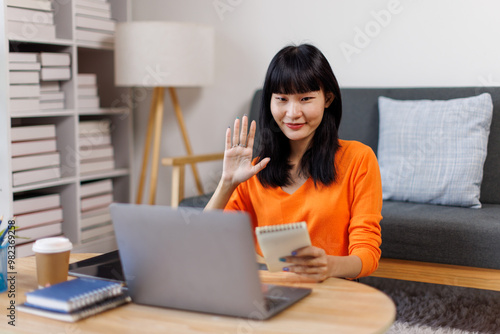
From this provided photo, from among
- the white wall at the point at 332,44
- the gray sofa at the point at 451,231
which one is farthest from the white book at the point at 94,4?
the gray sofa at the point at 451,231

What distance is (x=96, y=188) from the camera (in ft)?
10.6

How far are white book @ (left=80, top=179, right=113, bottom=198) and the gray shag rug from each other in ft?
5.07

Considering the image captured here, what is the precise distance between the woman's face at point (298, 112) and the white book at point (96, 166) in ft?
6.10

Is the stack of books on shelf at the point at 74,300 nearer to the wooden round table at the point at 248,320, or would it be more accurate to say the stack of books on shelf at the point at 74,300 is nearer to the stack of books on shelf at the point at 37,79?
the wooden round table at the point at 248,320

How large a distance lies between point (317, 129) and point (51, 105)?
1823 millimetres

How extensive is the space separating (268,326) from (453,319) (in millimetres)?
1526

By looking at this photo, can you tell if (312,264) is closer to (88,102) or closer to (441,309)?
(441,309)

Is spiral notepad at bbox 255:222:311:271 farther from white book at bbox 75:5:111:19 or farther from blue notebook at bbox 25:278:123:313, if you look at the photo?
white book at bbox 75:5:111:19

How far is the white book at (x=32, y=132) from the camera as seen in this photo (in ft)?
8.86

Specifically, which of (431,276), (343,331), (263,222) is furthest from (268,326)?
(431,276)

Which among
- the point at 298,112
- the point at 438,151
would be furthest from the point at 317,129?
the point at 438,151

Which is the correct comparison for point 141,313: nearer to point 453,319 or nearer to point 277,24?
point 453,319

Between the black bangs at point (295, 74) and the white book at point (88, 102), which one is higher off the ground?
the black bangs at point (295, 74)

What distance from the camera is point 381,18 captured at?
2.84 m
